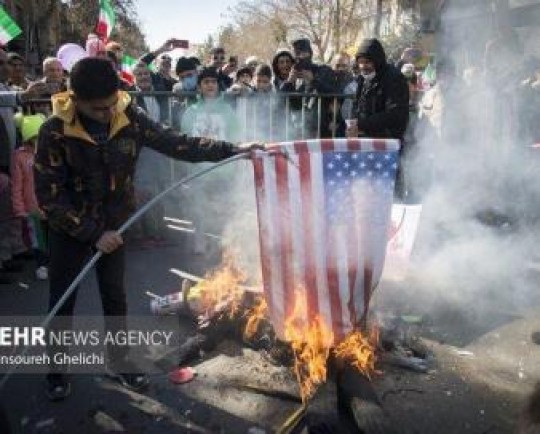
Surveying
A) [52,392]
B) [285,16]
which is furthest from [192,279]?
[285,16]

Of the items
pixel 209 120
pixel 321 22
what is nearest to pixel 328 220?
pixel 209 120

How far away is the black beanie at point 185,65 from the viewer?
907 cm

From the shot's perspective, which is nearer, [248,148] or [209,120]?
[248,148]

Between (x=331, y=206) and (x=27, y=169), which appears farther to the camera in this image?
(x=27, y=169)

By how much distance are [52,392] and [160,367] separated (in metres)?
0.82

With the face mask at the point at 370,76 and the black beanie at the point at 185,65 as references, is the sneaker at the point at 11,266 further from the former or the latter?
the face mask at the point at 370,76

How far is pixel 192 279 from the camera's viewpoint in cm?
575

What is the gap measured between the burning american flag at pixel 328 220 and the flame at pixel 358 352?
A: 86 millimetres

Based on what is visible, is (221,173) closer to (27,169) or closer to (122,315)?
(27,169)

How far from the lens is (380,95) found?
6898 millimetres

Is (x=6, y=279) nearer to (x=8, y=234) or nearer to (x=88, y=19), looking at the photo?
(x=8, y=234)

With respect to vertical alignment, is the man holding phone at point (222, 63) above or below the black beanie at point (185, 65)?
above

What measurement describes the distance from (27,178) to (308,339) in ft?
13.5

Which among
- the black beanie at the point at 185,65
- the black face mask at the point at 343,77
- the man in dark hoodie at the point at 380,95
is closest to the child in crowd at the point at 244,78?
the black beanie at the point at 185,65
